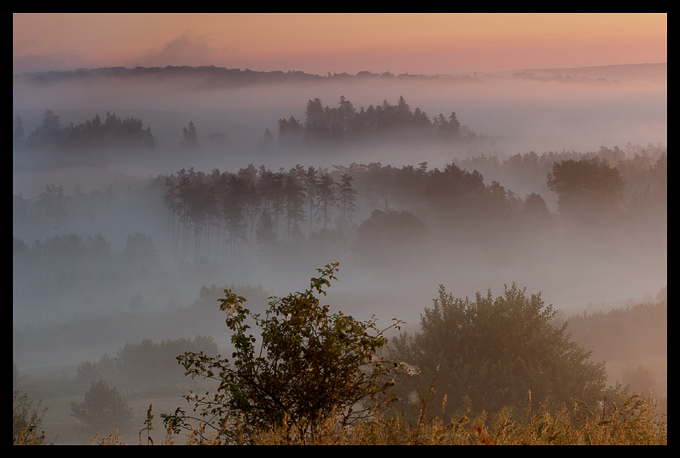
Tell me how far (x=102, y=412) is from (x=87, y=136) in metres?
110

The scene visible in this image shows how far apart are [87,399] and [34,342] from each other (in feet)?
229

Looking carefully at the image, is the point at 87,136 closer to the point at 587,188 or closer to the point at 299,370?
the point at 587,188

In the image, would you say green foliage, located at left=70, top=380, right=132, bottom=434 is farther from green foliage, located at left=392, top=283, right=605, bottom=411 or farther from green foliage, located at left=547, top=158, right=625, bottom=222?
green foliage, located at left=547, top=158, right=625, bottom=222

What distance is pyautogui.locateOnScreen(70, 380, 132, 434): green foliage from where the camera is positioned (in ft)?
262

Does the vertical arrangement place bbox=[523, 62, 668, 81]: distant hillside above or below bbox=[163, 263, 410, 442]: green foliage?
above

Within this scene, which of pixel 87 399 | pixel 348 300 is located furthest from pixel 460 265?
pixel 87 399

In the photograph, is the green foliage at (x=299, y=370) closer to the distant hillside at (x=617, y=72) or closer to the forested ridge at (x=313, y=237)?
the forested ridge at (x=313, y=237)

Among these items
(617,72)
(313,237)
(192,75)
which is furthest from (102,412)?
(617,72)

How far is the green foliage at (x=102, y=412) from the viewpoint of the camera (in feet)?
262

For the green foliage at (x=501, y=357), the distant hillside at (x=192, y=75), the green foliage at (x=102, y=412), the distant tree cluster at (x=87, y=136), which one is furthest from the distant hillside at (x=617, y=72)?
the green foliage at (x=501, y=357)

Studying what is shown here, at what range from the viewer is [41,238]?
158 meters

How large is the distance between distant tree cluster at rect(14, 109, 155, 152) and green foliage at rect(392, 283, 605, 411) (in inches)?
5682

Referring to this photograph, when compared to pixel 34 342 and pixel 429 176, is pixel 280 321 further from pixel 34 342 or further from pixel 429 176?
pixel 34 342

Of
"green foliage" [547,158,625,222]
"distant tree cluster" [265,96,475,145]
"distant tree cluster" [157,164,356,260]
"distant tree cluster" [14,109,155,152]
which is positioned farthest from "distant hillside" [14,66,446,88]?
"green foliage" [547,158,625,222]
